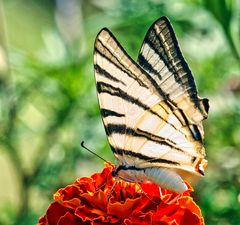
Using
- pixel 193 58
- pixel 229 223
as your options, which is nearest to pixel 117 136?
pixel 229 223

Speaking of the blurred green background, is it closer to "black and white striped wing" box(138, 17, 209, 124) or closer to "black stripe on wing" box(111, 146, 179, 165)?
"black stripe on wing" box(111, 146, 179, 165)

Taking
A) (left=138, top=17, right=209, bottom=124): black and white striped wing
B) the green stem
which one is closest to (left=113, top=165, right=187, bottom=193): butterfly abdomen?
(left=138, top=17, right=209, bottom=124): black and white striped wing

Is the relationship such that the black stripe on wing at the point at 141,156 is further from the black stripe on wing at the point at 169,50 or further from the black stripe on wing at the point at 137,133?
the black stripe on wing at the point at 169,50

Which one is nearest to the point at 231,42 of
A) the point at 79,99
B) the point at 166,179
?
the point at 79,99

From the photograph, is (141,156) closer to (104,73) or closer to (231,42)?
(104,73)

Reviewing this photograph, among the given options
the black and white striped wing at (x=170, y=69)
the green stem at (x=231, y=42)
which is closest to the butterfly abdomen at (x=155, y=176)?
the black and white striped wing at (x=170, y=69)

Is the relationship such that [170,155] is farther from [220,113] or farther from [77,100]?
[77,100]
